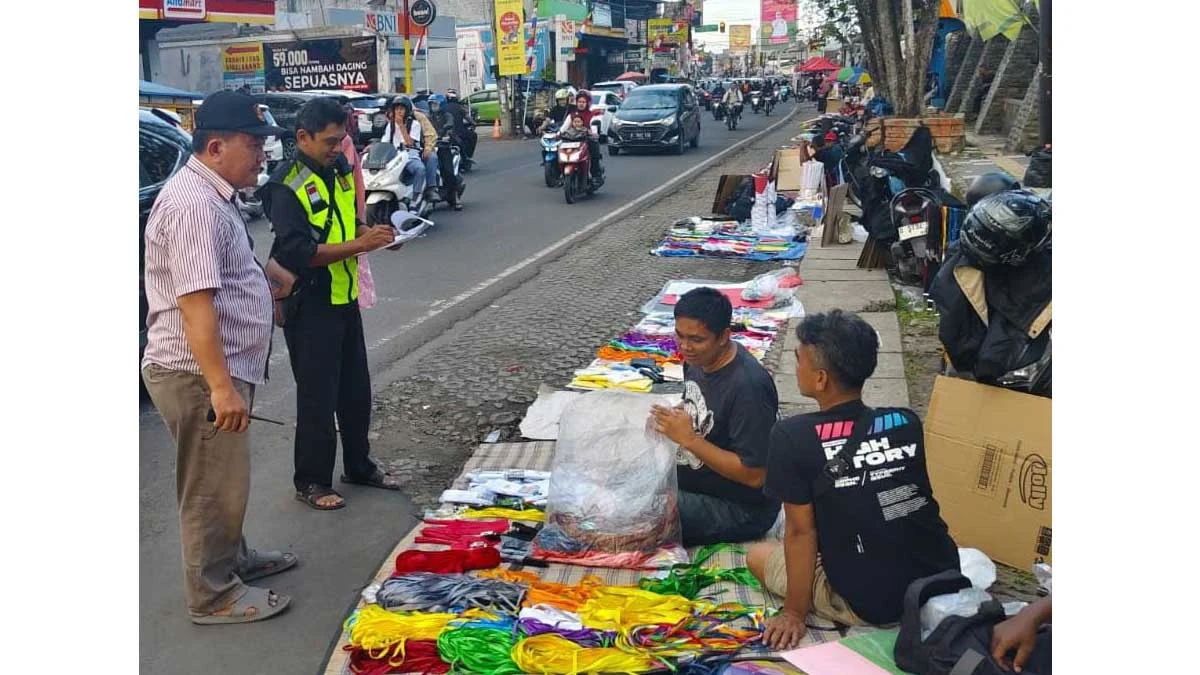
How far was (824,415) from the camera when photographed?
3492mm

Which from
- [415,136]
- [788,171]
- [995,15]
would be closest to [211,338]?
[415,136]

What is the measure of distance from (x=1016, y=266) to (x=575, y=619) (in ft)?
7.05

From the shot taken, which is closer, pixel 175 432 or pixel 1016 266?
pixel 175 432

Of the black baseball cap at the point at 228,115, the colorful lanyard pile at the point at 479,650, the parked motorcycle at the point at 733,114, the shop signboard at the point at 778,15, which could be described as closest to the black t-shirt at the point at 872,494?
the colorful lanyard pile at the point at 479,650

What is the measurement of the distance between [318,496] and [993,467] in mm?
2948

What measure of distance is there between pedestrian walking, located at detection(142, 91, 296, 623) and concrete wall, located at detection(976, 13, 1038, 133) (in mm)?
20552

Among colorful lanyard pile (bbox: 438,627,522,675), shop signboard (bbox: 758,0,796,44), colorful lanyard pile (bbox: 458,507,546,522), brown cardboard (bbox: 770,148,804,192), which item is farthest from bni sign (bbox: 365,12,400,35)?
shop signboard (bbox: 758,0,796,44)

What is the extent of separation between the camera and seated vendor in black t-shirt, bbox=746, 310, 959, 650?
345cm

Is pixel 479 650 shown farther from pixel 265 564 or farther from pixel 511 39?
pixel 511 39

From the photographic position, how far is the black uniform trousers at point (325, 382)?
506 cm

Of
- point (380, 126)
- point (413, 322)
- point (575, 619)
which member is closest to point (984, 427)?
point (575, 619)

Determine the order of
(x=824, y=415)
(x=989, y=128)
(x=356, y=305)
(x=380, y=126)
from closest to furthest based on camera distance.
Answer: (x=824, y=415) → (x=356, y=305) → (x=380, y=126) → (x=989, y=128)

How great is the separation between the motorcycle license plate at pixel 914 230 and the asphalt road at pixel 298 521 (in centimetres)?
351

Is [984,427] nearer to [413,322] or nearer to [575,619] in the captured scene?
[575,619]
